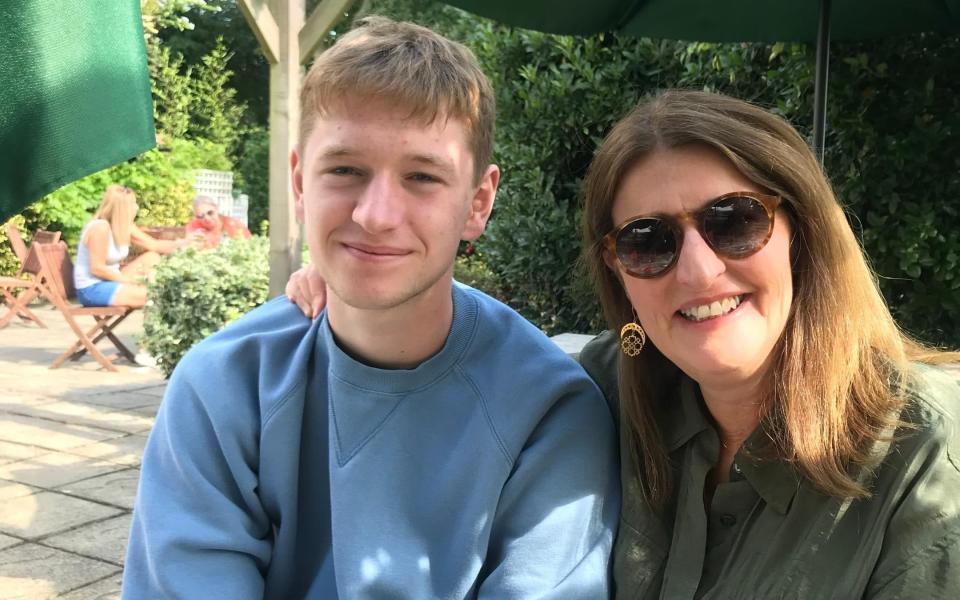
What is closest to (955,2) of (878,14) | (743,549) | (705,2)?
(878,14)

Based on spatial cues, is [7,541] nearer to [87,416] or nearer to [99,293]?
[87,416]

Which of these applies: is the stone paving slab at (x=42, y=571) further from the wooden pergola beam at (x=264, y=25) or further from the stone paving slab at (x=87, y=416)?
the wooden pergola beam at (x=264, y=25)

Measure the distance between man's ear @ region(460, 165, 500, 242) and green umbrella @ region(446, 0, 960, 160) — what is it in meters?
1.38

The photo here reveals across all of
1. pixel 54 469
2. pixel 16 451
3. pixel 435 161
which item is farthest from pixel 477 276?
pixel 435 161

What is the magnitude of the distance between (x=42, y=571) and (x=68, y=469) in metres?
1.62

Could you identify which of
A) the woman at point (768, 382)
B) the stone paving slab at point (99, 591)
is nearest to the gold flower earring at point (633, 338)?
the woman at point (768, 382)

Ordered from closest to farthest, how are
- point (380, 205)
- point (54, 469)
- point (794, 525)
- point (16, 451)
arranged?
point (794, 525), point (380, 205), point (54, 469), point (16, 451)

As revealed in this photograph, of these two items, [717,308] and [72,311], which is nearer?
[717,308]

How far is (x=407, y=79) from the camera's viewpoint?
1817 millimetres

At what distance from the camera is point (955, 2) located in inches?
129

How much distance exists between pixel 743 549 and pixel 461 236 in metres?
0.90

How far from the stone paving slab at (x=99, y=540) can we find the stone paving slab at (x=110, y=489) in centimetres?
28

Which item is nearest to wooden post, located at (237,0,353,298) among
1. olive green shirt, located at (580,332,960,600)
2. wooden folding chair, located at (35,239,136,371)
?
olive green shirt, located at (580,332,960,600)

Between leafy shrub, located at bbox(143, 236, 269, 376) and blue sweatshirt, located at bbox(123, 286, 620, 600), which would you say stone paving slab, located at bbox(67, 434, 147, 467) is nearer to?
leafy shrub, located at bbox(143, 236, 269, 376)
